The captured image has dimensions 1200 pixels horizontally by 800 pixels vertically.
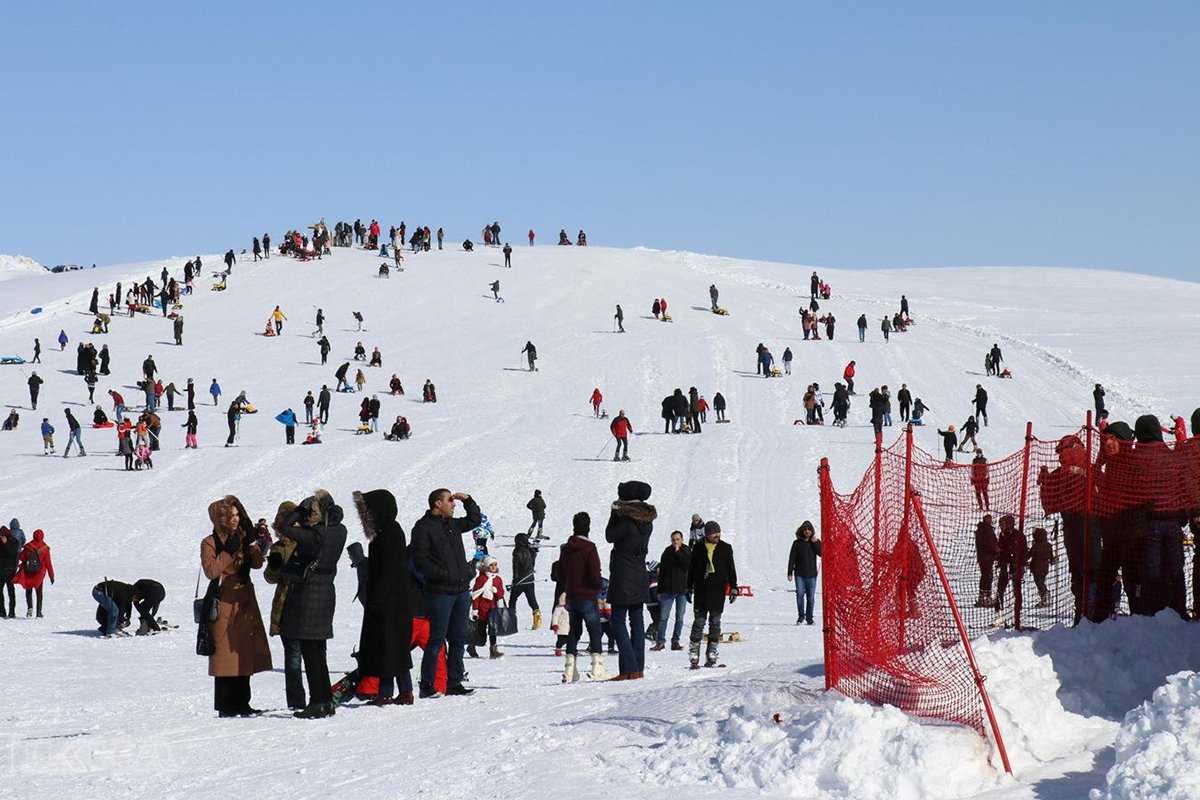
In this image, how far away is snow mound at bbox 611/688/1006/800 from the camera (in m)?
6.94

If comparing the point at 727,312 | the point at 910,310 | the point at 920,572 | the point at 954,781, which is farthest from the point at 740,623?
the point at 910,310

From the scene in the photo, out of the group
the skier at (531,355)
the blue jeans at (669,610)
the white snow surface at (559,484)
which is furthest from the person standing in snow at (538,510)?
the skier at (531,355)

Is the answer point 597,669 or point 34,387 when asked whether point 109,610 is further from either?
point 34,387

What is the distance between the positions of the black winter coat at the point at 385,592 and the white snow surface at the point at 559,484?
1.36 feet

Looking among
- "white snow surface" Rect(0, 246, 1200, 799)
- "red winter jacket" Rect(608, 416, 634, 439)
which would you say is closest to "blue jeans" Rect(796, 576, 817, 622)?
"white snow surface" Rect(0, 246, 1200, 799)

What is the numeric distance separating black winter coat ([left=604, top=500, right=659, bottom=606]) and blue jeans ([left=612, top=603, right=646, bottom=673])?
113mm

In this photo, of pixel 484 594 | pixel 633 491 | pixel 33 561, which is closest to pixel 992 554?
pixel 633 491

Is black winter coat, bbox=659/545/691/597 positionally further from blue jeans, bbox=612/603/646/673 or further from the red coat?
the red coat

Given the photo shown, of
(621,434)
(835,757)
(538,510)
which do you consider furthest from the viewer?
(621,434)

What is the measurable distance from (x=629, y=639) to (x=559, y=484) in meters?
19.4

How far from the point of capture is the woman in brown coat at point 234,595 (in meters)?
9.41

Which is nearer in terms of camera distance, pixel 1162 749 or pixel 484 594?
pixel 1162 749

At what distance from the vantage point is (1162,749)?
6297 millimetres

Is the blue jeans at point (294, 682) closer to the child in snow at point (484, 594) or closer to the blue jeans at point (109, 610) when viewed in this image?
the child in snow at point (484, 594)
